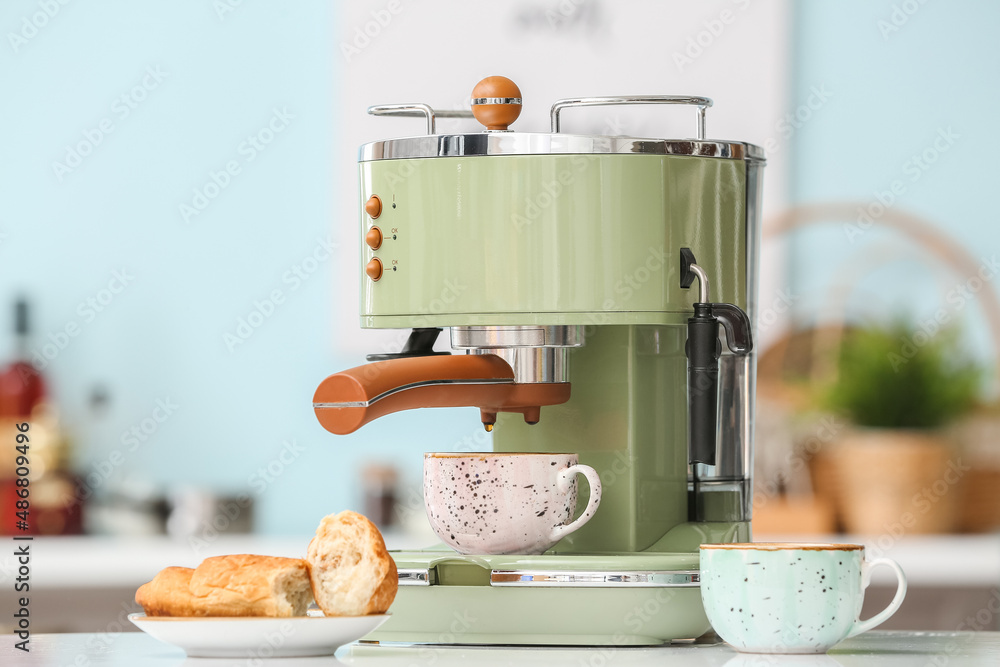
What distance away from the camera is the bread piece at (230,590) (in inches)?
29.5

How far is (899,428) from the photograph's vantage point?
1.96m

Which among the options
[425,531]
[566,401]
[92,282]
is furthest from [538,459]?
[92,282]

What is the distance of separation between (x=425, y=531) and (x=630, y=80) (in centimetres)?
83

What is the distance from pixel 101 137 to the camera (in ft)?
7.38

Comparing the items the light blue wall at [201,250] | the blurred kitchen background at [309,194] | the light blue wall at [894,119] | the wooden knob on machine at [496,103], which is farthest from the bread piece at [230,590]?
the light blue wall at [894,119]
